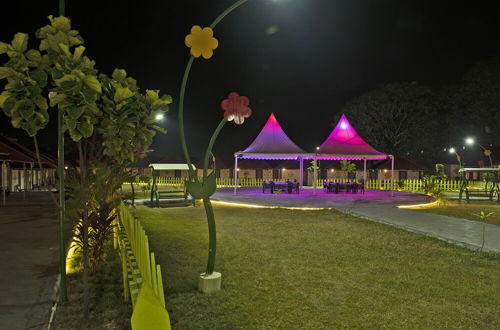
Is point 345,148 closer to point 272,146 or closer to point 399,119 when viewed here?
point 272,146

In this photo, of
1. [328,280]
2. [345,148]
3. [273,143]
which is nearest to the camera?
[328,280]

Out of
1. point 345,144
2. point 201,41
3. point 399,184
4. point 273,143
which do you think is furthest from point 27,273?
point 399,184

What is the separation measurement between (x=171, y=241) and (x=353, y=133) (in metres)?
16.9

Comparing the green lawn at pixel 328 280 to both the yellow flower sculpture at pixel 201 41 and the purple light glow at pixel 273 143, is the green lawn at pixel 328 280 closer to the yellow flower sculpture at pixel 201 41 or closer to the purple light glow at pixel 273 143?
the yellow flower sculpture at pixel 201 41

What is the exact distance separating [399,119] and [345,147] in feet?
67.8

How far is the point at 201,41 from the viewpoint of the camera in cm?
511

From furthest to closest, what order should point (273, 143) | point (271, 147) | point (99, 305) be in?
1. point (273, 143)
2. point (271, 147)
3. point (99, 305)

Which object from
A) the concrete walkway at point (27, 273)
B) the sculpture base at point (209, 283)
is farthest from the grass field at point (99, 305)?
the sculpture base at point (209, 283)

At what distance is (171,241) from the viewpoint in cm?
854

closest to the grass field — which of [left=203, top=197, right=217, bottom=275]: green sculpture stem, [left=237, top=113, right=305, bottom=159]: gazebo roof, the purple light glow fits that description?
[left=203, top=197, right=217, bottom=275]: green sculpture stem

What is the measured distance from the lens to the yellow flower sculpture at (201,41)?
5051 mm

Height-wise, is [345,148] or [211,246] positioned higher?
[345,148]

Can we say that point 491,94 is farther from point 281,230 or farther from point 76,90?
point 76,90

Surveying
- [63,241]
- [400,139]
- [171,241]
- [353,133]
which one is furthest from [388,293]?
[400,139]
